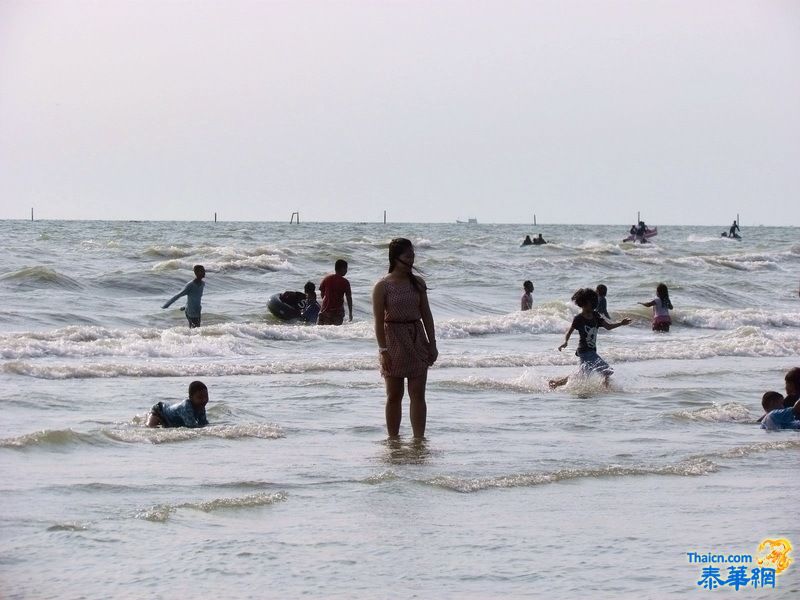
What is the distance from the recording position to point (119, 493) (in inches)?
285

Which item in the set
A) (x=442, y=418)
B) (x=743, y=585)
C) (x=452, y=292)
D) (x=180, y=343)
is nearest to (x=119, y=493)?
(x=743, y=585)

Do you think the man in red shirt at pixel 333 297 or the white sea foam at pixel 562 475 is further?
the man in red shirt at pixel 333 297

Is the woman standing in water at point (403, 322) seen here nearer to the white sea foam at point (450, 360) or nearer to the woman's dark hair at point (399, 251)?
the woman's dark hair at point (399, 251)

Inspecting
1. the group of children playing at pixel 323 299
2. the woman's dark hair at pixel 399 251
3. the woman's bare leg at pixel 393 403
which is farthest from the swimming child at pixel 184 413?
the group of children playing at pixel 323 299

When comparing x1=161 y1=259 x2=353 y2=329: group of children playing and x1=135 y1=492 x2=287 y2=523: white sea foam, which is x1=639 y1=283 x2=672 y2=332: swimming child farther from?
x1=135 y1=492 x2=287 y2=523: white sea foam

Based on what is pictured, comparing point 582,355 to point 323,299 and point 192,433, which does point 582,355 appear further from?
point 323,299

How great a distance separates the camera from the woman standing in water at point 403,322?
368 inches

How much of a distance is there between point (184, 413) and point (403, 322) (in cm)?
209

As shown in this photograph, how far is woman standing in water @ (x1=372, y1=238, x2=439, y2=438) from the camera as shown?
→ 368 inches

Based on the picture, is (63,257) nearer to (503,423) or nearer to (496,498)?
(503,423)

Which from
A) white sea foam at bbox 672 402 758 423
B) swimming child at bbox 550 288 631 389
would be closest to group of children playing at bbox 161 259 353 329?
swimming child at bbox 550 288 631 389

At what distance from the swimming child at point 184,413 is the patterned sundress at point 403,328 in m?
1.71

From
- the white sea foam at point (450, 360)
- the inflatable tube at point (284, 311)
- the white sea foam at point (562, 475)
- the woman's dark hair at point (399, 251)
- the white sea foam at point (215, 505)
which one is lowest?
the white sea foam at point (450, 360)

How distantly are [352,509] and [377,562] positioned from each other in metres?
1.12
